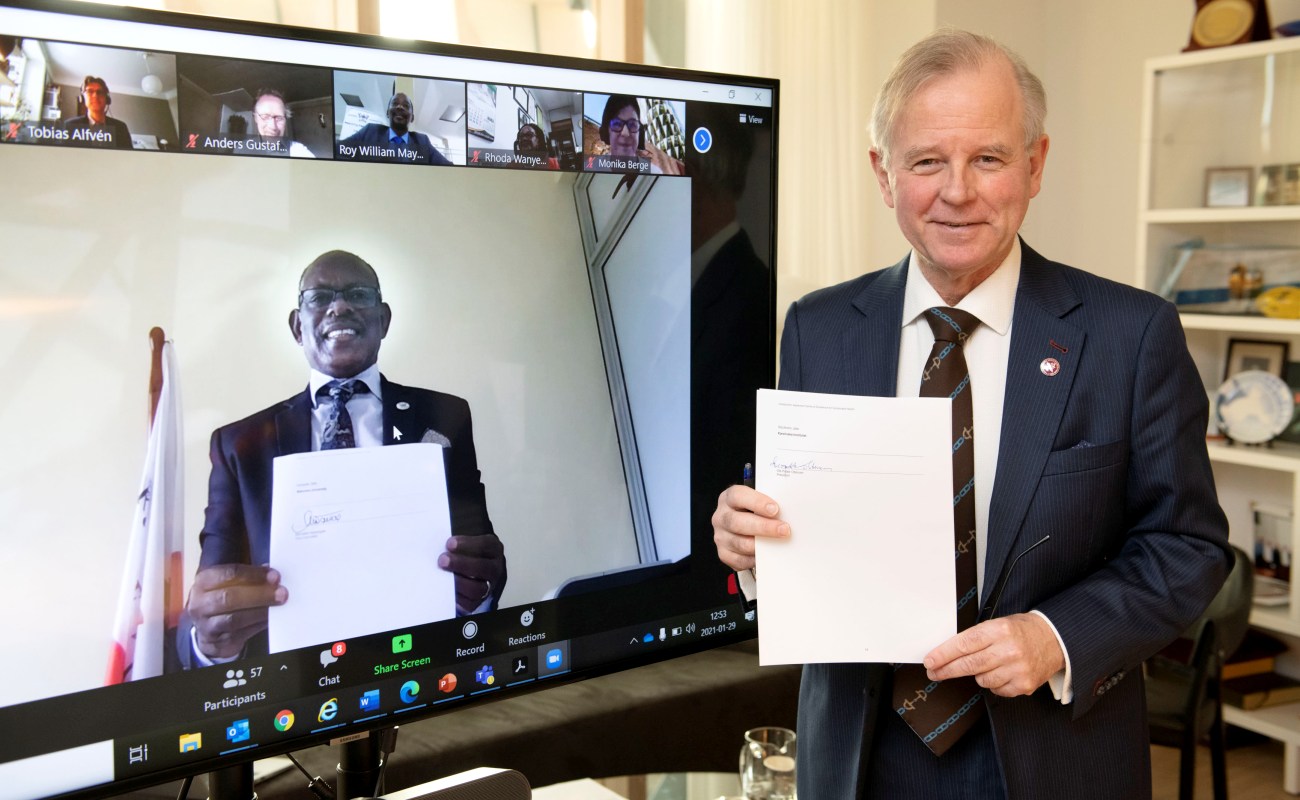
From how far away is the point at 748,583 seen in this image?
1387mm

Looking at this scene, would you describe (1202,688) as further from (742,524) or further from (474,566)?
(474,566)

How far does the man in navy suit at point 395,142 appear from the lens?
1074 mm

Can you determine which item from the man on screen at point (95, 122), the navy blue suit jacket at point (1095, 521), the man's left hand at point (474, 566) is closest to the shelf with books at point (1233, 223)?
the navy blue suit jacket at point (1095, 521)

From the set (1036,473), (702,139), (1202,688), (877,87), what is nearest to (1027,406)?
(1036,473)

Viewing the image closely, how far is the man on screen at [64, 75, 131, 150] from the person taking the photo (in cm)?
93

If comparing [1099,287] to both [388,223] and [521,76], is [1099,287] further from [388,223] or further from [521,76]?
[388,223]

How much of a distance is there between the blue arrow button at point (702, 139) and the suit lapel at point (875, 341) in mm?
356

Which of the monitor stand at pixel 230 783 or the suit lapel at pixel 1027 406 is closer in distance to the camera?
the monitor stand at pixel 230 783

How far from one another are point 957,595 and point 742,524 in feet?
1.07

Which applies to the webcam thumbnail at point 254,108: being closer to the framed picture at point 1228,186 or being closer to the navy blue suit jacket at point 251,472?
the navy blue suit jacket at point 251,472

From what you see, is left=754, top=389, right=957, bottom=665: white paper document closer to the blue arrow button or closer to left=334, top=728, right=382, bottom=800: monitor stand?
the blue arrow button

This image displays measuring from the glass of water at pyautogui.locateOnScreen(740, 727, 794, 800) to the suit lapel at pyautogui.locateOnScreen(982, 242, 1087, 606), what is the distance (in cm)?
46

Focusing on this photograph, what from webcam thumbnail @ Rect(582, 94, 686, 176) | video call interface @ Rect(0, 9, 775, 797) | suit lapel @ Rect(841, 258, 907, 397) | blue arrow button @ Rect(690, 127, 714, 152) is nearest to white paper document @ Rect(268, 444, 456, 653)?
video call interface @ Rect(0, 9, 775, 797)

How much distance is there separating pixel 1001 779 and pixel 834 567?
386 mm
